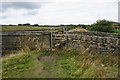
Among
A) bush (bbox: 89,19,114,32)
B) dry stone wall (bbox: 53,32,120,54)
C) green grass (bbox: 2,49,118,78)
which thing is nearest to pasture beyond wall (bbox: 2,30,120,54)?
dry stone wall (bbox: 53,32,120,54)

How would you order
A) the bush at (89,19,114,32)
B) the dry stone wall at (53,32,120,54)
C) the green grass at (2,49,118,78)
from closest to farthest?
the green grass at (2,49,118,78), the dry stone wall at (53,32,120,54), the bush at (89,19,114,32)

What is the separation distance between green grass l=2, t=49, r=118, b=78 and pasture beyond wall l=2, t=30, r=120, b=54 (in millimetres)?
505

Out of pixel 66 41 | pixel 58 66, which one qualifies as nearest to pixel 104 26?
pixel 66 41

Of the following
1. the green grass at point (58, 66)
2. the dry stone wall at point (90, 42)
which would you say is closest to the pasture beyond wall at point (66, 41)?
the dry stone wall at point (90, 42)

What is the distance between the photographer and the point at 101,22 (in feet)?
62.4

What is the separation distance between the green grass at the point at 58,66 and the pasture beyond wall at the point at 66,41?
0.51m

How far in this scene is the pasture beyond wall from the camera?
20.2ft

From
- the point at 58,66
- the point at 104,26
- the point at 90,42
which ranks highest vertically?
the point at 104,26

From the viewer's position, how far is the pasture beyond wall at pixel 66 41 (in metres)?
6.17

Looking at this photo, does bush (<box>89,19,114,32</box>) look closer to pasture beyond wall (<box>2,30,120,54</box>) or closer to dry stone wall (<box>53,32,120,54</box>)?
pasture beyond wall (<box>2,30,120,54</box>)

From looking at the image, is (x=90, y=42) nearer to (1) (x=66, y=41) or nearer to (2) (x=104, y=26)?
(1) (x=66, y=41)

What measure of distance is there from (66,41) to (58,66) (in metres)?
2.54

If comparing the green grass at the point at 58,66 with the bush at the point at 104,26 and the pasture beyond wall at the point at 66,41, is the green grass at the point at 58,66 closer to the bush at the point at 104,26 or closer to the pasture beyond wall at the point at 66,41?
the pasture beyond wall at the point at 66,41

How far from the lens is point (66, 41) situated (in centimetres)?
722
